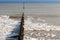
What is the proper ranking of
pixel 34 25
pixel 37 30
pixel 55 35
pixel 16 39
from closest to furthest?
pixel 16 39 → pixel 55 35 → pixel 37 30 → pixel 34 25

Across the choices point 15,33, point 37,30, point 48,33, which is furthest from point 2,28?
point 48,33

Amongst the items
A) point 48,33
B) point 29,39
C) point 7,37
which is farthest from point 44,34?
point 7,37

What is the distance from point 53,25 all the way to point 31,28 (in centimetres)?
100

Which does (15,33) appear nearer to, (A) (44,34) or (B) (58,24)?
(A) (44,34)

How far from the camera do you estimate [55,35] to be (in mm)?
6086

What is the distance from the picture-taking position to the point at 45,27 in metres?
6.95

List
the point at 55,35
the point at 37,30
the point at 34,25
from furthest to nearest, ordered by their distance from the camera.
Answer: the point at 34,25, the point at 37,30, the point at 55,35

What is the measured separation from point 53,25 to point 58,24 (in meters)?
0.32

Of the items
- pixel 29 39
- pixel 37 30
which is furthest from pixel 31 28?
pixel 29 39

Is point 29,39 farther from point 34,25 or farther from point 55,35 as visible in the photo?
point 34,25

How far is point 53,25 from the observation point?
7332mm

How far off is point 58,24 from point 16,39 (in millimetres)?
2562

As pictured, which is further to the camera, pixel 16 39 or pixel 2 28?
pixel 2 28

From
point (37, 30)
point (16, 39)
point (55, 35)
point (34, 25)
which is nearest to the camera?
point (16, 39)
